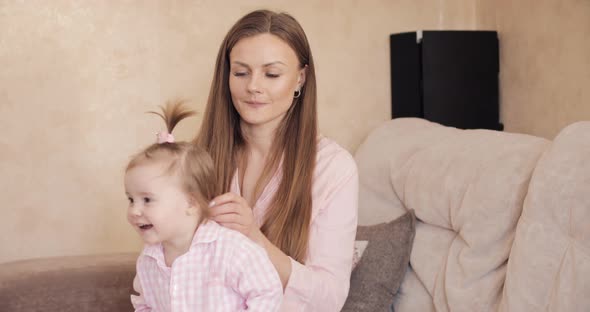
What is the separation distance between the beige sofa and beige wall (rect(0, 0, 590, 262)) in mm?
682

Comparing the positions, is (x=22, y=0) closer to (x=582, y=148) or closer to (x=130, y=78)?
(x=130, y=78)

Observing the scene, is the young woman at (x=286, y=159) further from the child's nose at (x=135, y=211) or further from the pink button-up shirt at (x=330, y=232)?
the child's nose at (x=135, y=211)

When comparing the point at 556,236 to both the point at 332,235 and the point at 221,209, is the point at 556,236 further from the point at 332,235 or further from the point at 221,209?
the point at 221,209

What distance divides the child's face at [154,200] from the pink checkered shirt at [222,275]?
3.0 inches

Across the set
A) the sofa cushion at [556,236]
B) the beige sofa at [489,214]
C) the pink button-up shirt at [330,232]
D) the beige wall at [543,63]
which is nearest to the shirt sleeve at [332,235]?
the pink button-up shirt at [330,232]

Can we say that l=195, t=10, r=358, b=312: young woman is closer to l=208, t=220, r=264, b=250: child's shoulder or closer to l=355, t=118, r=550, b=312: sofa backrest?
l=208, t=220, r=264, b=250: child's shoulder

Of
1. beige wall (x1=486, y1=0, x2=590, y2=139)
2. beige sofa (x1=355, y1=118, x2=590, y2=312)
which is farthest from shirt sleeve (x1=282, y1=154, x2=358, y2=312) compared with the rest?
beige wall (x1=486, y1=0, x2=590, y2=139)

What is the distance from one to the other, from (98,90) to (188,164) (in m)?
1.44

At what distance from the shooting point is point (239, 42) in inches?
71.0

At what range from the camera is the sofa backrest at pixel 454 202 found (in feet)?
5.67

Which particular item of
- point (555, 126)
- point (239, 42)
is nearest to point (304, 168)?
point (239, 42)

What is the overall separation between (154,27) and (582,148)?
178 centimetres

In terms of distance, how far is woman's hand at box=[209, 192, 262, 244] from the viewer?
1.49 m

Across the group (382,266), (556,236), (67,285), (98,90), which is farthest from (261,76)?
(98,90)
